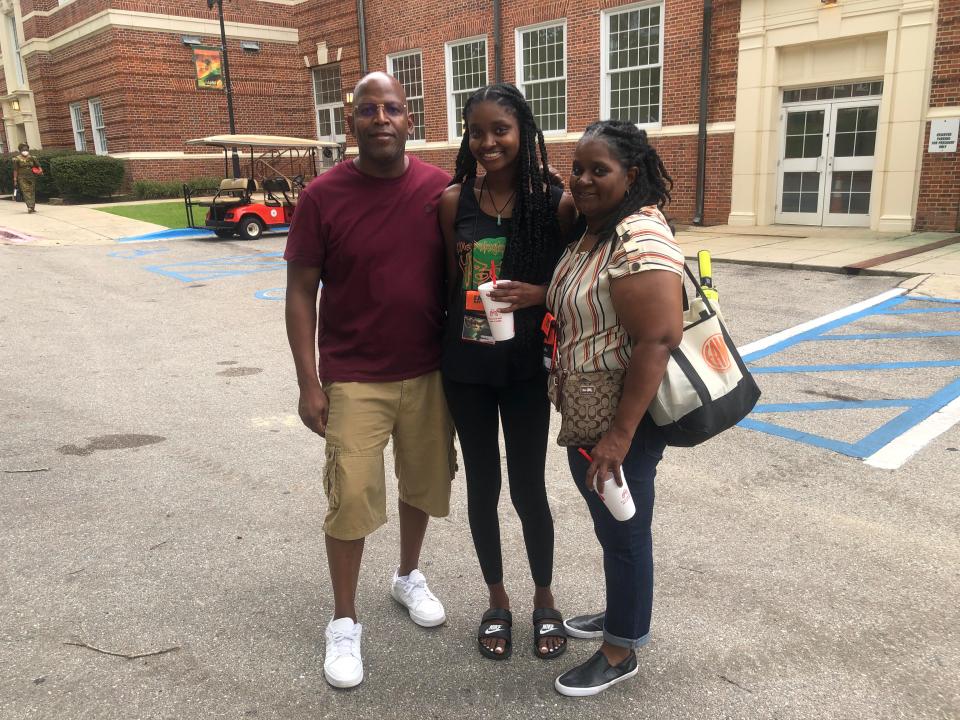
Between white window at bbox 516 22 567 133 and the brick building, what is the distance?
0.13 feet

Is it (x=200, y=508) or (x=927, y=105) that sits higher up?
(x=927, y=105)

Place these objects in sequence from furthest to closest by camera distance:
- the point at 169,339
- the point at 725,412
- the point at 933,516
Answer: the point at 169,339
the point at 933,516
the point at 725,412

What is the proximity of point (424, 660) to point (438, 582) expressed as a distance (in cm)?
53

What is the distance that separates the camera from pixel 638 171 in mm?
2244

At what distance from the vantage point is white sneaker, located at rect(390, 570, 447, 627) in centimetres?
293

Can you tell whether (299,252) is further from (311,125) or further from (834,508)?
(311,125)

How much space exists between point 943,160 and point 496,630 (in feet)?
44.3

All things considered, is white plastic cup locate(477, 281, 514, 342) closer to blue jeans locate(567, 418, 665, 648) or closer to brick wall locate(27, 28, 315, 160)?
blue jeans locate(567, 418, 665, 648)

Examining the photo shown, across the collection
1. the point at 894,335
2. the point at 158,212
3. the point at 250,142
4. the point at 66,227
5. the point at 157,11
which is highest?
the point at 157,11

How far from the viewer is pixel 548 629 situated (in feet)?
9.11

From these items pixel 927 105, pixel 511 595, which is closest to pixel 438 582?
pixel 511 595

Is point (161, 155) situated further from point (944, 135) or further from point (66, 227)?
point (944, 135)

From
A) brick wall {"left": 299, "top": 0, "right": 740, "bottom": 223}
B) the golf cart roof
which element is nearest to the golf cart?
the golf cart roof

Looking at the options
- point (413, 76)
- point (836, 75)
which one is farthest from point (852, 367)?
point (413, 76)
